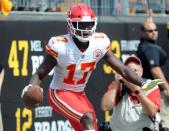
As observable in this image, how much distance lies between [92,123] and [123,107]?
0.59 m

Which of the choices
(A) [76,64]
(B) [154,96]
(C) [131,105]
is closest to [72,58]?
(A) [76,64]

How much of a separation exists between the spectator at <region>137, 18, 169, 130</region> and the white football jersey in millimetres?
2377

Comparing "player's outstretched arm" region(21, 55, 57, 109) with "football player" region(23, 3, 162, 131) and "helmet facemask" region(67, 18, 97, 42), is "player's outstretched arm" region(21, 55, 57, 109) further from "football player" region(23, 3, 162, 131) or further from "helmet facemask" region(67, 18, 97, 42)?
"helmet facemask" region(67, 18, 97, 42)

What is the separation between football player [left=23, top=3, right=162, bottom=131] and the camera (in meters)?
6.51

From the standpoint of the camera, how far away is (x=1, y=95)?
339 inches

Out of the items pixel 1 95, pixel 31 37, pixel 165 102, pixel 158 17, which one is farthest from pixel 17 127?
pixel 158 17

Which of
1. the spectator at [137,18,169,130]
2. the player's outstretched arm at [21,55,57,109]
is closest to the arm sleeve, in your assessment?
the player's outstretched arm at [21,55,57,109]

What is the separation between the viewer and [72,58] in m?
6.62

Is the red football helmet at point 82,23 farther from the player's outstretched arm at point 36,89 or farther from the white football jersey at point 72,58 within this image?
the player's outstretched arm at point 36,89

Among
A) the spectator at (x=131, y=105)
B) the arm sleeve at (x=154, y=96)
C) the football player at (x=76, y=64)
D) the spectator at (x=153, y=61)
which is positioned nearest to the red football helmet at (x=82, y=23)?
the football player at (x=76, y=64)

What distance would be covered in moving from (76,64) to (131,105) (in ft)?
2.29

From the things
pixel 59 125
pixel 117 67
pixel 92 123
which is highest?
pixel 117 67

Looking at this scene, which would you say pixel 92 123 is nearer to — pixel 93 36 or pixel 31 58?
pixel 93 36

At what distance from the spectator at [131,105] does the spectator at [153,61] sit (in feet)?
6.72
